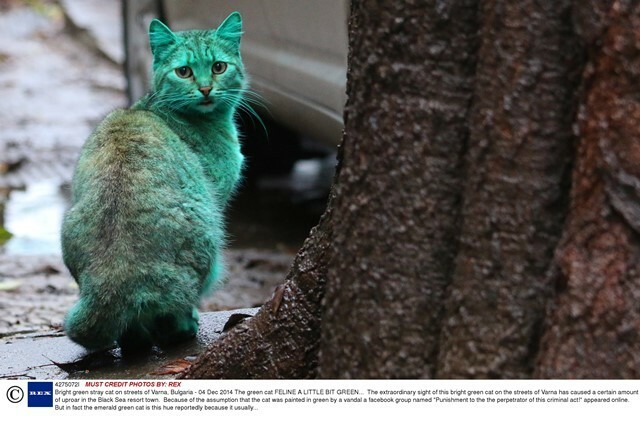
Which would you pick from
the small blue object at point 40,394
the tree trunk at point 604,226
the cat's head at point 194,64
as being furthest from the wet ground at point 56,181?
the tree trunk at point 604,226

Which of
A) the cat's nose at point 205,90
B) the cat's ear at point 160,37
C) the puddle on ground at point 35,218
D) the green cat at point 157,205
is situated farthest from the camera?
the puddle on ground at point 35,218

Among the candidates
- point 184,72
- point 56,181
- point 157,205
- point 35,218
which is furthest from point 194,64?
point 56,181

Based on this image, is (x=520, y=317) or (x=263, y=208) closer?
(x=520, y=317)

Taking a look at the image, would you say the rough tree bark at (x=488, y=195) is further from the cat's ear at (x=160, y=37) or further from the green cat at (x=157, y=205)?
the cat's ear at (x=160, y=37)

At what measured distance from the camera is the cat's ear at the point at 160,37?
302 cm

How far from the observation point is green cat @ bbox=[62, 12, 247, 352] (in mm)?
2787

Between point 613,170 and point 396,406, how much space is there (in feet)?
2.32

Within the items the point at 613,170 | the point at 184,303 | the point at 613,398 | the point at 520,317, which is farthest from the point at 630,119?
the point at 184,303

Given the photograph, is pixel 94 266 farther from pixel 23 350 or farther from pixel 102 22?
pixel 102 22

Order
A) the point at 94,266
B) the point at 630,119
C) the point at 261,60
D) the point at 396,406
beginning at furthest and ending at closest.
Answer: the point at 261,60 → the point at 94,266 → the point at 396,406 → the point at 630,119

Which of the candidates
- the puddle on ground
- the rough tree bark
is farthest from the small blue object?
the puddle on ground

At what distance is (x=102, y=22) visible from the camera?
11586 mm

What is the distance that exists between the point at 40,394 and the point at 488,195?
120cm

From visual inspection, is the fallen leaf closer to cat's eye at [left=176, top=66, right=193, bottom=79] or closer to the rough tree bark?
cat's eye at [left=176, top=66, right=193, bottom=79]
